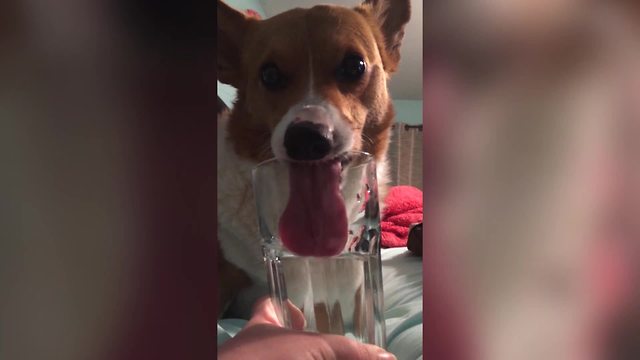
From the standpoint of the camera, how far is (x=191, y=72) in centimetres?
38

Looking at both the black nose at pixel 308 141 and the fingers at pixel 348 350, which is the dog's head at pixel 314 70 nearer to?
the black nose at pixel 308 141

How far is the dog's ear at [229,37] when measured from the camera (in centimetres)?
42

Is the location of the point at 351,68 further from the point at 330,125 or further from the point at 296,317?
the point at 296,317

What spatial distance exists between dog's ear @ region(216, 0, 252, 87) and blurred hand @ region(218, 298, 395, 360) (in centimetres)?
23

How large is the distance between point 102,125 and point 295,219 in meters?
0.17

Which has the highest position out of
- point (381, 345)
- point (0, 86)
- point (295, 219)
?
point (0, 86)

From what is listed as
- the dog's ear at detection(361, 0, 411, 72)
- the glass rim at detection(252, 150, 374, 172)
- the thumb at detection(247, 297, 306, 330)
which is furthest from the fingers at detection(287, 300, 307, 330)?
the dog's ear at detection(361, 0, 411, 72)

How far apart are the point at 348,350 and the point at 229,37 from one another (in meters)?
0.29

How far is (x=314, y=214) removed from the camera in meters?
0.38

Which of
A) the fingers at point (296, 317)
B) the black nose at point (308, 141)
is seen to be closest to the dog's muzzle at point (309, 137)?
the black nose at point (308, 141)

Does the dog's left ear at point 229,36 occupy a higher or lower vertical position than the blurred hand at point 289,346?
higher

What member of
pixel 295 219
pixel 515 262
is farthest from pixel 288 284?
pixel 515 262

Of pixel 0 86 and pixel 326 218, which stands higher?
pixel 0 86

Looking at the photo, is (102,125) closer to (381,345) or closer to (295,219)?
(295,219)
